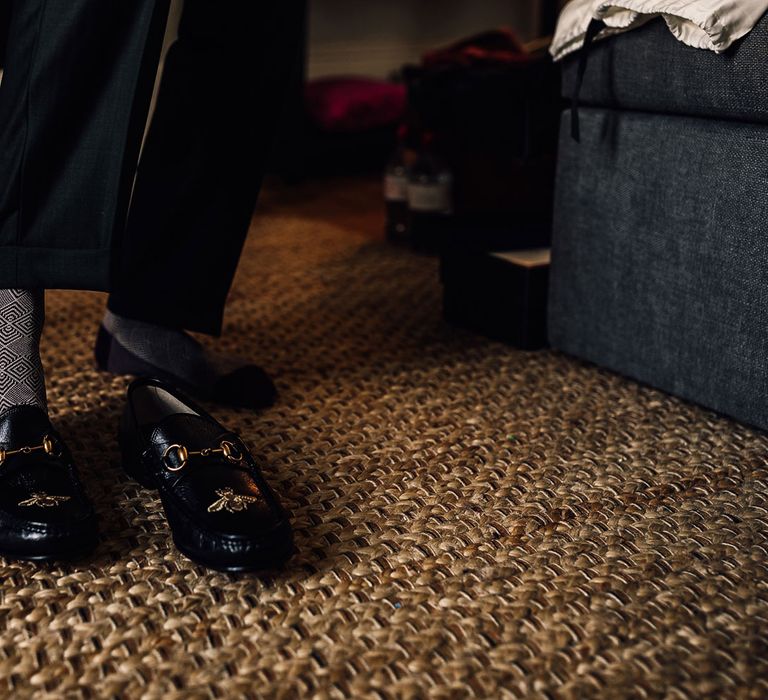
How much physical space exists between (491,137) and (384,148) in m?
1.05

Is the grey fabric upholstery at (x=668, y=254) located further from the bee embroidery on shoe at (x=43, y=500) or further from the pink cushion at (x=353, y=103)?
the pink cushion at (x=353, y=103)

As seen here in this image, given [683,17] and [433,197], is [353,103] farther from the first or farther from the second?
[683,17]

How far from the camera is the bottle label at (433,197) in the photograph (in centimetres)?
162

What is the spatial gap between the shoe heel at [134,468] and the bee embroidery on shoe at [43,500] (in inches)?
4.0

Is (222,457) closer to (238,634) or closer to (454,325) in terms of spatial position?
(238,634)

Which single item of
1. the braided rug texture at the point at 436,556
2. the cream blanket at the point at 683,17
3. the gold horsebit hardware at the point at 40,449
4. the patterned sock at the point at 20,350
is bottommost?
the braided rug texture at the point at 436,556

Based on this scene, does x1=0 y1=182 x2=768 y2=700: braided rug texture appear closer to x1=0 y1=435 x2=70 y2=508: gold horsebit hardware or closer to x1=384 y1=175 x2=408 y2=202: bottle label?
x1=0 y1=435 x2=70 y2=508: gold horsebit hardware

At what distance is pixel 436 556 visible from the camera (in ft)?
2.27

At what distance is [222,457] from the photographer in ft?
2.35

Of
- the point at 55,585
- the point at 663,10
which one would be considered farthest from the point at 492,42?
the point at 55,585

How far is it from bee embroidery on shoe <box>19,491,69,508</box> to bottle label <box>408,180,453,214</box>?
3.49 ft

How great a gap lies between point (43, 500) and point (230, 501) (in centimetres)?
13

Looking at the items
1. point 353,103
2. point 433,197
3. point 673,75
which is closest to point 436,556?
point 673,75

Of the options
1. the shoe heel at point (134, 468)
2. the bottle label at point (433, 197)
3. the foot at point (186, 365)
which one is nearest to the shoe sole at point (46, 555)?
the shoe heel at point (134, 468)
